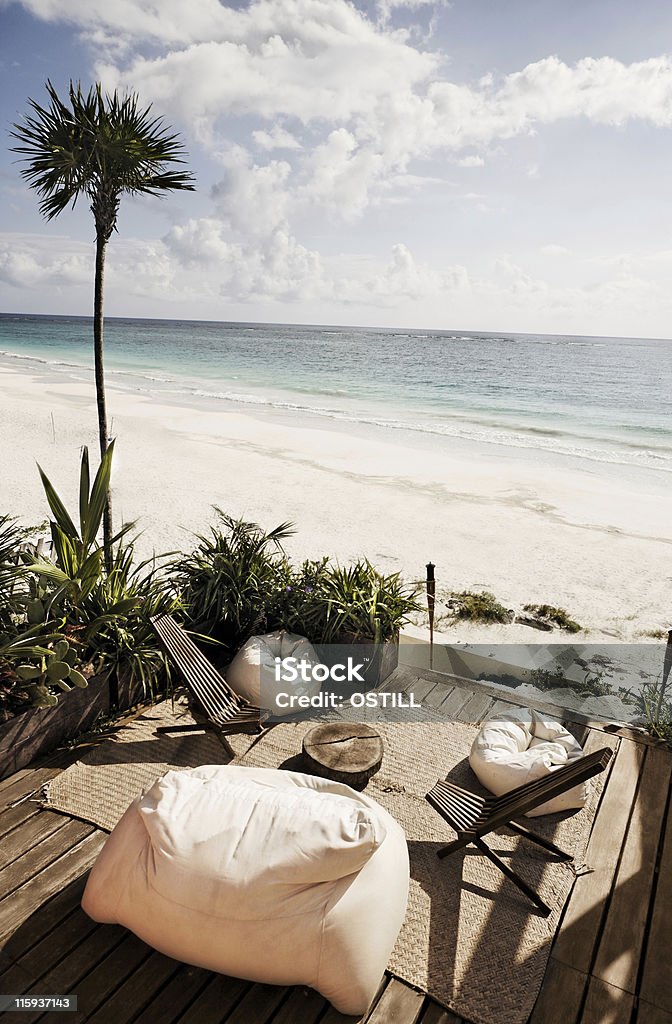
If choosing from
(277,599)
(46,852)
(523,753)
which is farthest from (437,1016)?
(277,599)

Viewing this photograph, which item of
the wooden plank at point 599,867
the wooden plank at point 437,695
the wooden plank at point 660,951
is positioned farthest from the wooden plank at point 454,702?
the wooden plank at point 660,951

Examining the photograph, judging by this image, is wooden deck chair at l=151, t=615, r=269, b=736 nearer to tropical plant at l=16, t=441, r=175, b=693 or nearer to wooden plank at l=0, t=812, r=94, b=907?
tropical plant at l=16, t=441, r=175, b=693

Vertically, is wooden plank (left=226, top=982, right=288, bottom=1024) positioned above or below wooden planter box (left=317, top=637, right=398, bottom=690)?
below

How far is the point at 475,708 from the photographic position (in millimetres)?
4070

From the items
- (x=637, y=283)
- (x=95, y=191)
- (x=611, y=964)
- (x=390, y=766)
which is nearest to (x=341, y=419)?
(x=95, y=191)

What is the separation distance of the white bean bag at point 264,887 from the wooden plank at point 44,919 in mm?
298

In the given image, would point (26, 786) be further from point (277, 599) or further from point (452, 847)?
point (452, 847)

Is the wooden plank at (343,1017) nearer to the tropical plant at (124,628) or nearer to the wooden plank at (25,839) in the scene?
the wooden plank at (25,839)

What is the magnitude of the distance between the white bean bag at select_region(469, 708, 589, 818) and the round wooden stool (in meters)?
0.55

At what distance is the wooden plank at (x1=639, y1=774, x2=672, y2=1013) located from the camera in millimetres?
2232

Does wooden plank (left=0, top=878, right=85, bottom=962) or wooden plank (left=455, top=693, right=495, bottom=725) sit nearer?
wooden plank (left=0, top=878, right=85, bottom=962)

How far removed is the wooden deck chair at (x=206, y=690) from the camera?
11.0ft

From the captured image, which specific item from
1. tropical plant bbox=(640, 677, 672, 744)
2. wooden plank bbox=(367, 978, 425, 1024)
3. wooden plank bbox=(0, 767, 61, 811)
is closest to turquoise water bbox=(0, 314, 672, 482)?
tropical plant bbox=(640, 677, 672, 744)

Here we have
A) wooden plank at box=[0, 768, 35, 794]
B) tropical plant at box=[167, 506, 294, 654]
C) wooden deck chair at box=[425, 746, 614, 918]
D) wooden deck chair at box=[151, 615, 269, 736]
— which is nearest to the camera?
wooden deck chair at box=[425, 746, 614, 918]
